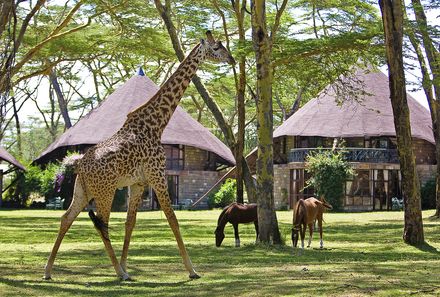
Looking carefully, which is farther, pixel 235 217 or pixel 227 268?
pixel 235 217

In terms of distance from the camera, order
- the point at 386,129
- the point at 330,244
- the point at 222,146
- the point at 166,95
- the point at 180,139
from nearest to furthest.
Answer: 1. the point at 166,95
2. the point at 330,244
3. the point at 386,129
4. the point at 180,139
5. the point at 222,146

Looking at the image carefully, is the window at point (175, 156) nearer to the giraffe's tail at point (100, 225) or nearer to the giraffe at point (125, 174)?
the giraffe at point (125, 174)

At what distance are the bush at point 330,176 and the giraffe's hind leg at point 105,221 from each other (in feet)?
104

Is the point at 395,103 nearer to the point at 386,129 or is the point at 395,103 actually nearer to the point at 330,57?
the point at 330,57

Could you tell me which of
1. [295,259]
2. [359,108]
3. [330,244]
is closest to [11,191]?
[359,108]

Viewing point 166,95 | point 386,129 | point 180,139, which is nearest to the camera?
point 166,95

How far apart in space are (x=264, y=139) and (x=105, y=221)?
643 cm

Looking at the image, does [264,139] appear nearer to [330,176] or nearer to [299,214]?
[299,214]

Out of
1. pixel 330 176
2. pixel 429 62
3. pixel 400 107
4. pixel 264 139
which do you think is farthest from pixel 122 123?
pixel 400 107

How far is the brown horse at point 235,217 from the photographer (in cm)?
1789

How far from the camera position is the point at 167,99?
12.8 meters

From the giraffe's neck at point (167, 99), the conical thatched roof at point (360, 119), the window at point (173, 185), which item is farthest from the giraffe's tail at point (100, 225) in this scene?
the window at point (173, 185)

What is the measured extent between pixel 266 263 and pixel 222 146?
37.9m

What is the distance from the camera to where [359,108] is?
156ft
